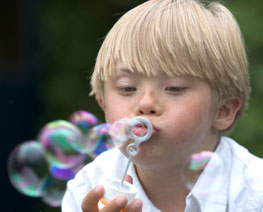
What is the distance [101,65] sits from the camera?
1.85 metres

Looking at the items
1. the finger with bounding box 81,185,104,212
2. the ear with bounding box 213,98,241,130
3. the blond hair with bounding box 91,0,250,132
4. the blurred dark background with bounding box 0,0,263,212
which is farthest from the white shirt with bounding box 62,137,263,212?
the blurred dark background with bounding box 0,0,263,212

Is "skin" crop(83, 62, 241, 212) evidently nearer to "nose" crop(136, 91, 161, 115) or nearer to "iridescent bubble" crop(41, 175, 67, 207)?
"nose" crop(136, 91, 161, 115)

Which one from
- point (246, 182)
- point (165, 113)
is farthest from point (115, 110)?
point (246, 182)

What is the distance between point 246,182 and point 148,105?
508mm

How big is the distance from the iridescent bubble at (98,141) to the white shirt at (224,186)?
0.08 metres

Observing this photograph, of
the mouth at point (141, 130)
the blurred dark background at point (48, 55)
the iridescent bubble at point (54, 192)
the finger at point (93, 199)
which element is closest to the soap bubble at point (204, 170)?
the mouth at point (141, 130)

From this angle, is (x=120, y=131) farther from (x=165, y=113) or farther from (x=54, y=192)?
(x=54, y=192)

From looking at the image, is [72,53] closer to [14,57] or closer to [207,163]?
[14,57]

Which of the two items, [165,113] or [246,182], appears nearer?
[165,113]

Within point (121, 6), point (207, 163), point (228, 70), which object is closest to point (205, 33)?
point (228, 70)

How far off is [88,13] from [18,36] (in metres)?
0.62

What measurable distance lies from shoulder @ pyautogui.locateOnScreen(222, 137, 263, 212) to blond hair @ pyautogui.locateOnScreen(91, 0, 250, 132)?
23cm

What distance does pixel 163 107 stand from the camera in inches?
64.1

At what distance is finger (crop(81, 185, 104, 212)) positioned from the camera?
1.54 m
